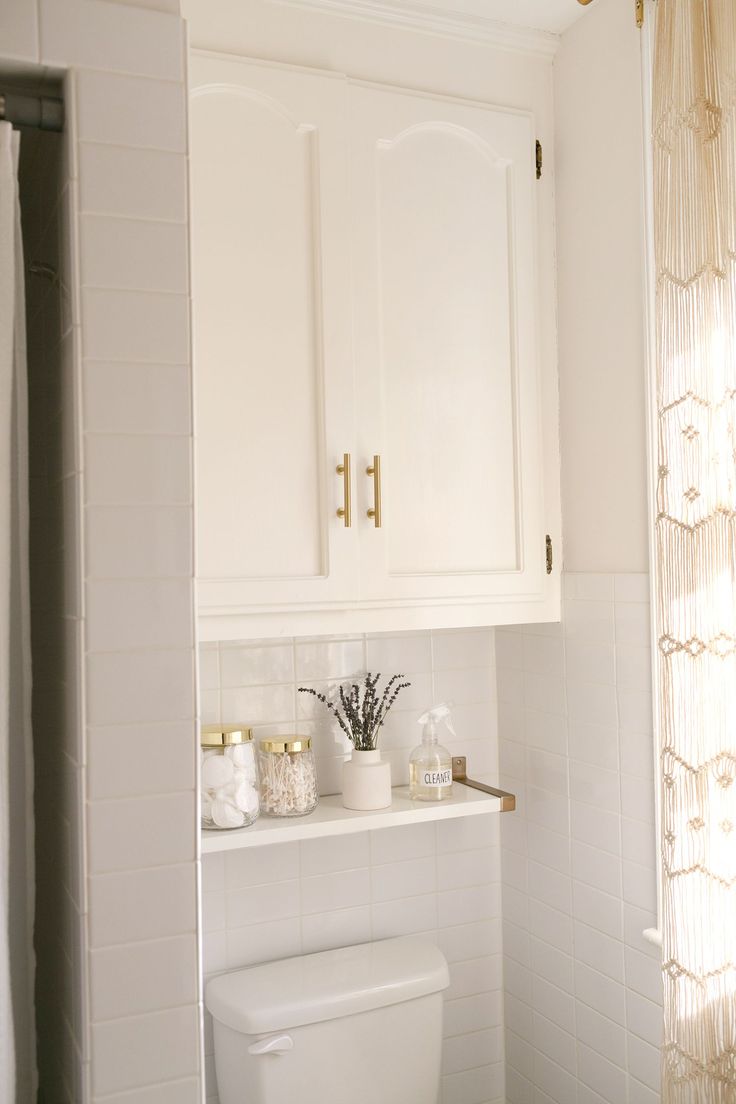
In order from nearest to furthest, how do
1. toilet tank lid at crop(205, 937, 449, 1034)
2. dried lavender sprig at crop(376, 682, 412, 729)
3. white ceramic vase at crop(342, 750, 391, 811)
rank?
toilet tank lid at crop(205, 937, 449, 1034) → white ceramic vase at crop(342, 750, 391, 811) → dried lavender sprig at crop(376, 682, 412, 729)

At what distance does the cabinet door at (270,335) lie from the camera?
1.38 meters

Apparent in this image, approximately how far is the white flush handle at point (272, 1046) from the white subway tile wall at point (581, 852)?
534 mm

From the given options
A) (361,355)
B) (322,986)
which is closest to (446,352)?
(361,355)

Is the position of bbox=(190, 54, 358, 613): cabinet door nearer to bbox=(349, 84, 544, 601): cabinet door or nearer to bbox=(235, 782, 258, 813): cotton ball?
bbox=(349, 84, 544, 601): cabinet door

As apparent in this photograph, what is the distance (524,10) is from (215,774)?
1392 millimetres

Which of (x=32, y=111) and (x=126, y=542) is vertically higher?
(x=32, y=111)

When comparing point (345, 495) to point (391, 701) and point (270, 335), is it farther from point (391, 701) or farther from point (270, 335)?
point (391, 701)

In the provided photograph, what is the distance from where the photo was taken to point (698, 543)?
1.24m

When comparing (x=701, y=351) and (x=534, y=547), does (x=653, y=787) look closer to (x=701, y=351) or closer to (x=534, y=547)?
(x=534, y=547)

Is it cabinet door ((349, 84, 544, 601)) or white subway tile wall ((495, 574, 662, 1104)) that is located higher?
cabinet door ((349, 84, 544, 601))

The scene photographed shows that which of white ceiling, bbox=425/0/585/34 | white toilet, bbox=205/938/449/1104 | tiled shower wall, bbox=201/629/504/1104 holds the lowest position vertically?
white toilet, bbox=205/938/449/1104

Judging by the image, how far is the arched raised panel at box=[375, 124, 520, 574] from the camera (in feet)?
4.99

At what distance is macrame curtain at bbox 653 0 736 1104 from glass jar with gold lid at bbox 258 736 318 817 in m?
0.60

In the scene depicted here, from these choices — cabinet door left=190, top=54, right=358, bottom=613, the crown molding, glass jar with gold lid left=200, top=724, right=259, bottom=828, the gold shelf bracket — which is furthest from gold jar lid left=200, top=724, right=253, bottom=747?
the crown molding
